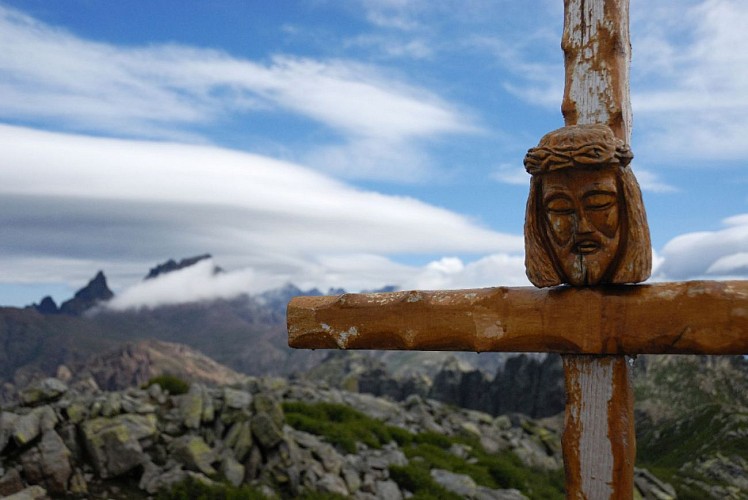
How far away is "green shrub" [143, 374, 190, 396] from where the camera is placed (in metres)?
17.4

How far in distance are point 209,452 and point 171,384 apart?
473 cm

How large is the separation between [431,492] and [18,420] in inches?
360

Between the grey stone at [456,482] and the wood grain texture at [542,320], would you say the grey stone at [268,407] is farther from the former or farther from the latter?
the wood grain texture at [542,320]

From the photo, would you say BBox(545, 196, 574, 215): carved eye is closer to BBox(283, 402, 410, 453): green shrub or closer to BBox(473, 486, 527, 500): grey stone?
BBox(473, 486, 527, 500): grey stone

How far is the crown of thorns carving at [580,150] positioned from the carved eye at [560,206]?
7.9 inches

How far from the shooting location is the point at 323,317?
15.8ft

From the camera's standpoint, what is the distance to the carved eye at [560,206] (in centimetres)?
395

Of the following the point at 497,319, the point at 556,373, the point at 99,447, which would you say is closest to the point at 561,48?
the point at 497,319

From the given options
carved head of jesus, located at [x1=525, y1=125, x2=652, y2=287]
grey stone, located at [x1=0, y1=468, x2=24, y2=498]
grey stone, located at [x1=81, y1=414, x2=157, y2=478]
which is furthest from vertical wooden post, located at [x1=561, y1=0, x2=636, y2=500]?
grey stone, located at [x1=0, y1=468, x2=24, y2=498]

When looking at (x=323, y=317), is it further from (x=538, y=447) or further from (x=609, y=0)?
(x=538, y=447)

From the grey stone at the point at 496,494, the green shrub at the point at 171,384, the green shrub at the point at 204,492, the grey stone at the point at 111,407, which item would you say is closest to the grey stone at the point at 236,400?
the green shrub at the point at 171,384

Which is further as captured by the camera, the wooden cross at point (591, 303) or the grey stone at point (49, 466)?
the grey stone at point (49, 466)

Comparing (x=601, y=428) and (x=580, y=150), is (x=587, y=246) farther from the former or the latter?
(x=601, y=428)

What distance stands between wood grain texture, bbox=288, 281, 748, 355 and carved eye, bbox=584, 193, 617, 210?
1.76 feet
